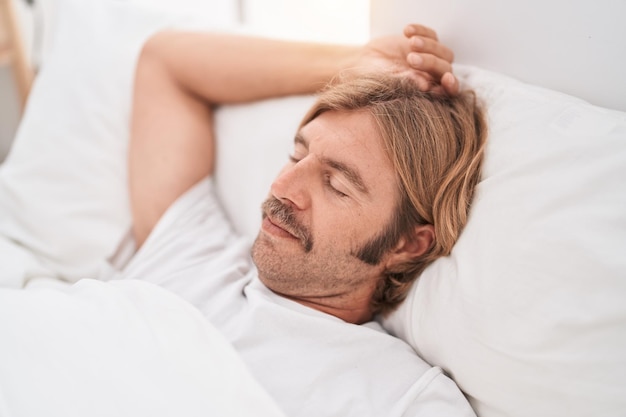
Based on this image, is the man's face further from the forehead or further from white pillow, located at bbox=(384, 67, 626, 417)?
white pillow, located at bbox=(384, 67, 626, 417)

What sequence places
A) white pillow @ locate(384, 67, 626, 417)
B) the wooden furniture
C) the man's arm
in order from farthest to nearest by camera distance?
the wooden furniture → the man's arm → white pillow @ locate(384, 67, 626, 417)

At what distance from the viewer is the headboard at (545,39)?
76cm

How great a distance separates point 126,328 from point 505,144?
63 centimetres

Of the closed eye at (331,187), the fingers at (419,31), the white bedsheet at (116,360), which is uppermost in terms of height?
the fingers at (419,31)

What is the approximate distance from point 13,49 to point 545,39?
6.83ft

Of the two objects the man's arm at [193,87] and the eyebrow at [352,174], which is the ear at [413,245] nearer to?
the eyebrow at [352,174]

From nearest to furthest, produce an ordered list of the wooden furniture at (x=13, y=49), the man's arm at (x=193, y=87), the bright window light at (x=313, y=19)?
1. the man's arm at (x=193, y=87)
2. the bright window light at (x=313, y=19)
3. the wooden furniture at (x=13, y=49)

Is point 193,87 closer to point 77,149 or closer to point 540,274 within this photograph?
point 77,149

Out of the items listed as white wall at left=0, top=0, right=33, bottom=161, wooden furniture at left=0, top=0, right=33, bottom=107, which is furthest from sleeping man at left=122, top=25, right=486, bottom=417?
white wall at left=0, top=0, right=33, bottom=161

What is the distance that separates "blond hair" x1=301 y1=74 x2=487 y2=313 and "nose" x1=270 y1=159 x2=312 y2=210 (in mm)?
128

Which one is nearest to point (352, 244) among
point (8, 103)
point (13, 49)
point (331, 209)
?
point (331, 209)

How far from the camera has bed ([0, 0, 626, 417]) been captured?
2.14 ft

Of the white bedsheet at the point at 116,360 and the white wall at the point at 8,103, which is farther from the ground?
the white bedsheet at the point at 116,360

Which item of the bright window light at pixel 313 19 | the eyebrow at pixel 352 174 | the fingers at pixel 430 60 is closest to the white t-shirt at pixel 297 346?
the eyebrow at pixel 352 174
